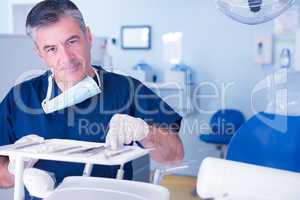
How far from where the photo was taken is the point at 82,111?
1.19 m

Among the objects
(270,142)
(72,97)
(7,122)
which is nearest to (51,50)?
(72,97)

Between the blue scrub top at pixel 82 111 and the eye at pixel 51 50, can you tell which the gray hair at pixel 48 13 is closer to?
the eye at pixel 51 50

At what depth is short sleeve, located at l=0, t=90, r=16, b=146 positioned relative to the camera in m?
1.18

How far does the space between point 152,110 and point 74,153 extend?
581 mm

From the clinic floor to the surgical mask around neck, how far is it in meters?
1.75

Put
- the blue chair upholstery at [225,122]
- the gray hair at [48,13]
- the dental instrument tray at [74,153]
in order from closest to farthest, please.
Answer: the dental instrument tray at [74,153]
the gray hair at [48,13]
the blue chair upholstery at [225,122]

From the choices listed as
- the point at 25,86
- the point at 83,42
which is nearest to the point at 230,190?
the point at 83,42

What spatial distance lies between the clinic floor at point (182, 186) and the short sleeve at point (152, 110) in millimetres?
1641

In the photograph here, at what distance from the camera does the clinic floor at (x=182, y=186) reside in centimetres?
290

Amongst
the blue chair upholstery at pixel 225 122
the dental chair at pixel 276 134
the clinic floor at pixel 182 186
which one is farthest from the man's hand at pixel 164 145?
→ the blue chair upholstery at pixel 225 122

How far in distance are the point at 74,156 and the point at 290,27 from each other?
272cm

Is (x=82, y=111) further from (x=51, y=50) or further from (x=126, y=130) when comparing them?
(x=126, y=130)

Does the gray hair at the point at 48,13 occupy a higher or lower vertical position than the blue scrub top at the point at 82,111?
higher

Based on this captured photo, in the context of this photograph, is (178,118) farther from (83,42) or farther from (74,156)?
(74,156)
